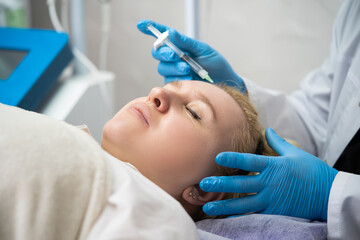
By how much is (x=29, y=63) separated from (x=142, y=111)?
0.57 meters

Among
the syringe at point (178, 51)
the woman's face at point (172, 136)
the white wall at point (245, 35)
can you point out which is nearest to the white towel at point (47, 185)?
the woman's face at point (172, 136)

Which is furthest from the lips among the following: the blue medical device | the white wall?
the white wall

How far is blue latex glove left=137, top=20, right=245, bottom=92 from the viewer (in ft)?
3.29

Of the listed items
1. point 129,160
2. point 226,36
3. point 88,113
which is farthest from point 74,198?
point 226,36

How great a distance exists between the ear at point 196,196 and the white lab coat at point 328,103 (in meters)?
0.43

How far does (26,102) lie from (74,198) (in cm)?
65

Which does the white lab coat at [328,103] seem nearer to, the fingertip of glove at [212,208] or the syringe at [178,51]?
the syringe at [178,51]

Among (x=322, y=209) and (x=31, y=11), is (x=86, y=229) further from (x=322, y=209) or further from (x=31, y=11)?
(x=31, y=11)

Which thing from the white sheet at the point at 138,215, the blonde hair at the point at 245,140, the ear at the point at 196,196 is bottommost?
the ear at the point at 196,196

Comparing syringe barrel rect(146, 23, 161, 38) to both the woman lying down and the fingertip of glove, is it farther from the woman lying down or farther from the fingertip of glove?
the fingertip of glove

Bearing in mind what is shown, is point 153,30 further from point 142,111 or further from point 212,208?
point 212,208

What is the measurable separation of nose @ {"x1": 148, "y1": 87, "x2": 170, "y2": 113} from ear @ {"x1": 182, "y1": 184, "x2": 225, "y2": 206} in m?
0.19

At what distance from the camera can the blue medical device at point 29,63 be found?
1036 millimetres

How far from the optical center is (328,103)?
1.24m
